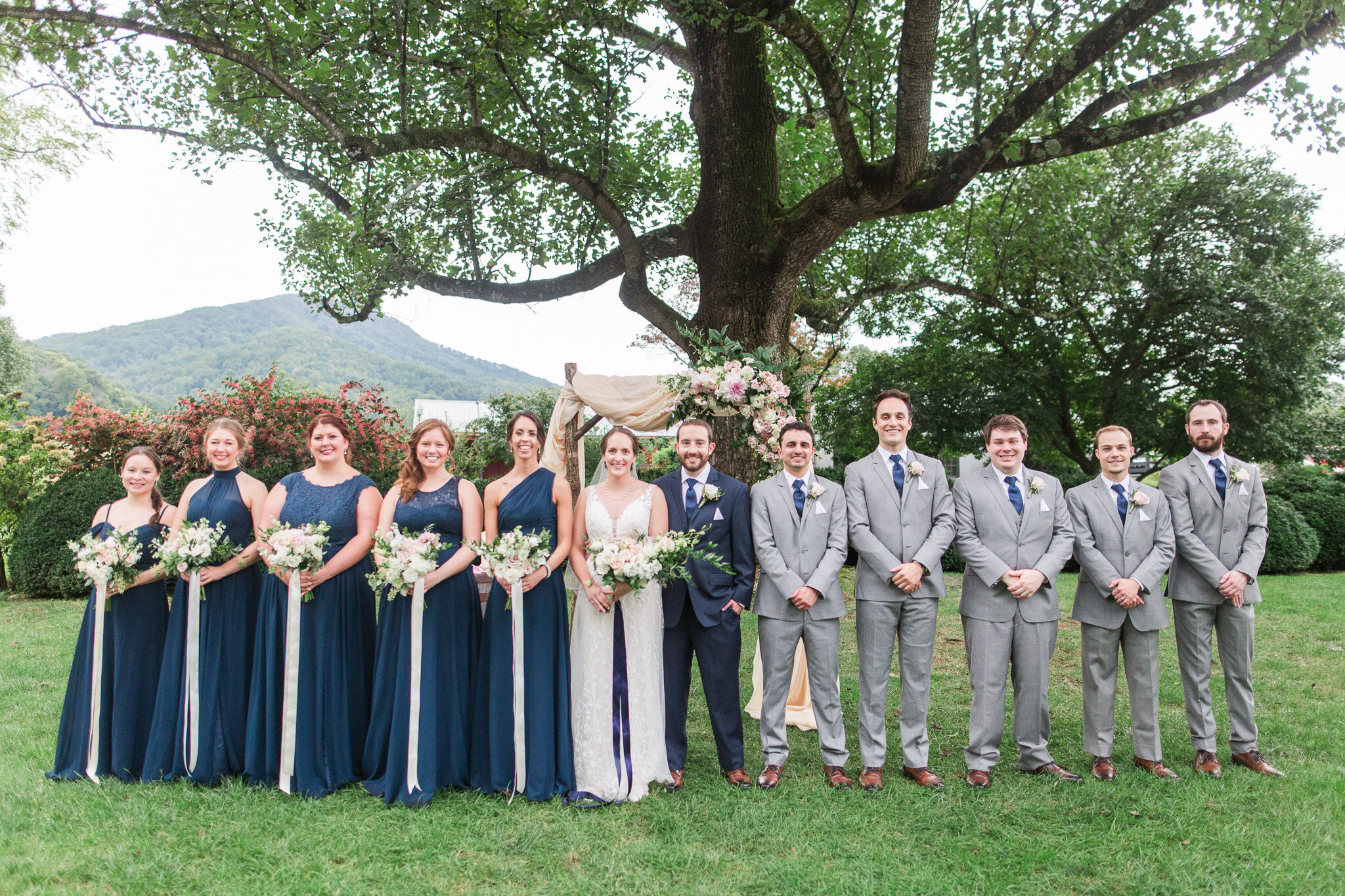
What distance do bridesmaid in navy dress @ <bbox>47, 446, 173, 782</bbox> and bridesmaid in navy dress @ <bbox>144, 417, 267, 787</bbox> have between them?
0.47 feet

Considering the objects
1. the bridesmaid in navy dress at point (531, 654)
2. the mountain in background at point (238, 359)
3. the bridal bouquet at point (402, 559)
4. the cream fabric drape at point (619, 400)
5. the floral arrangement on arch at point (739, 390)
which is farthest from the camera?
the mountain in background at point (238, 359)

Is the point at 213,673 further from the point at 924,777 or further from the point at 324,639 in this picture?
the point at 924,777

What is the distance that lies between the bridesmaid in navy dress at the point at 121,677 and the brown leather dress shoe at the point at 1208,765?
659 centimetres

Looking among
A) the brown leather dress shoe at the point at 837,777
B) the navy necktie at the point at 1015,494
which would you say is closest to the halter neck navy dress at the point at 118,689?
the brown leather dress shoe at the point at 837,777

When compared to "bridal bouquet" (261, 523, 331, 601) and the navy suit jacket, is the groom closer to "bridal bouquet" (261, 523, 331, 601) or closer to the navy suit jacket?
the navy suit jacket

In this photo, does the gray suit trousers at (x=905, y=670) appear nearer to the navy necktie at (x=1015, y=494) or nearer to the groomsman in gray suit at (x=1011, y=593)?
the groomsman in gray suit at (x=1011, y=593)

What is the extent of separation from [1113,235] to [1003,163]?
7.50m

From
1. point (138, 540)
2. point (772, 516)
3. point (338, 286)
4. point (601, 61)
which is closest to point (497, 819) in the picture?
point (772, 516)

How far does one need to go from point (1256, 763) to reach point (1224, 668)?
63 centimetres

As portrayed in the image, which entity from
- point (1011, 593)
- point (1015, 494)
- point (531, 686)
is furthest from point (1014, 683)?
point (531, 686)

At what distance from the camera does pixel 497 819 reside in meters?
4.42

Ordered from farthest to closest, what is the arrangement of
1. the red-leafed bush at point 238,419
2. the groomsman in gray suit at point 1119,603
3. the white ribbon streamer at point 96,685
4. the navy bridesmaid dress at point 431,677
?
the red-leafed bush at point 238,419 → the groomsman in gray suit at point 1119,603 → the white ribbon streamer at point 96,685 → the navy bridesmaid dress at point 431,677

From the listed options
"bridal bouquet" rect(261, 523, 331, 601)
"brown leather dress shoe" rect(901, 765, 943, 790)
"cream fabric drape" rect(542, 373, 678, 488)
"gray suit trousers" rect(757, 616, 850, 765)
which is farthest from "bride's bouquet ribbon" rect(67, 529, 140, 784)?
"cream fabric drape" rect(542, 373, 678, 488)

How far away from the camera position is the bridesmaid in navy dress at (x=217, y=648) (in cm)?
488
